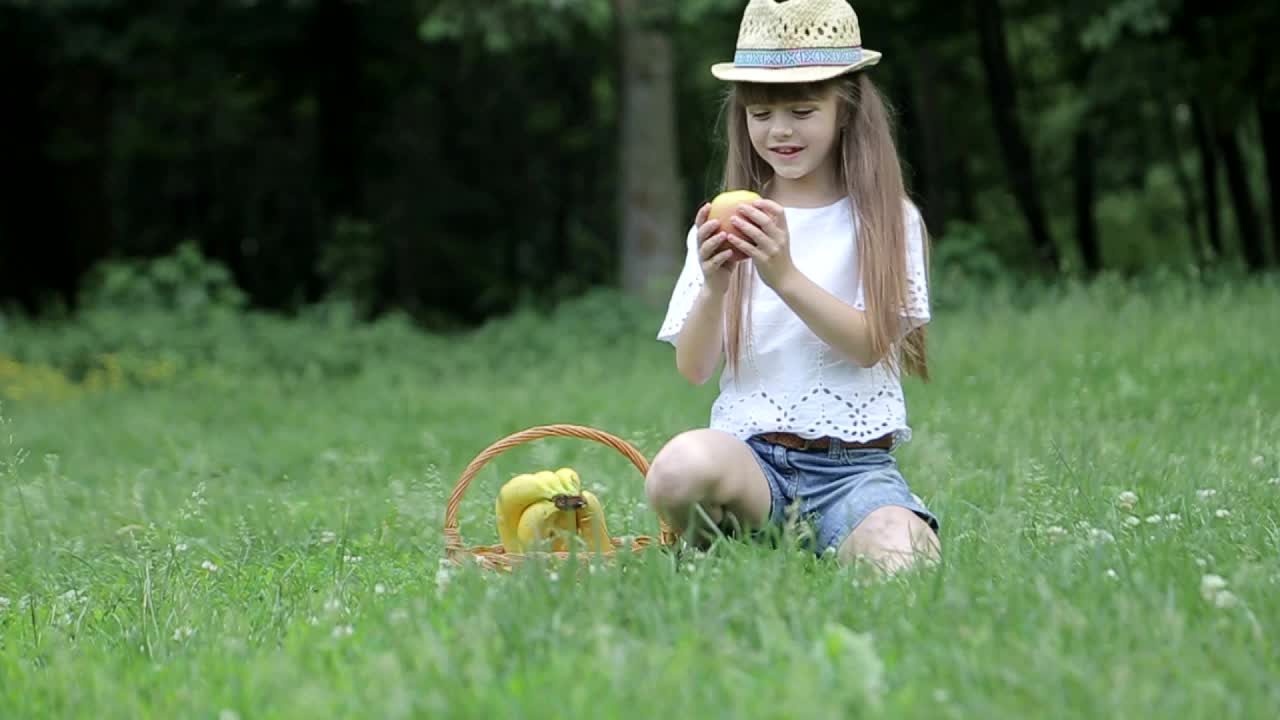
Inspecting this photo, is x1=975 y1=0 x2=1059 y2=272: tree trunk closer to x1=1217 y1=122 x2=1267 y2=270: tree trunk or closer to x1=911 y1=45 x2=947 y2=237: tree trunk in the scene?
x1=911 y1=45 x2=947 y2=237: tree trunk

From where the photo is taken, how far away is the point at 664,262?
52.7 ft

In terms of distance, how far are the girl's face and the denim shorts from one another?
733mm

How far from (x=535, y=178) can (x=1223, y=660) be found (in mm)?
25721

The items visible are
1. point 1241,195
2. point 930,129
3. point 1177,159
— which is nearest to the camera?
point 930,129

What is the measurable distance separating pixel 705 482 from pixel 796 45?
114 cm

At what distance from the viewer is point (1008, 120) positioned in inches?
775

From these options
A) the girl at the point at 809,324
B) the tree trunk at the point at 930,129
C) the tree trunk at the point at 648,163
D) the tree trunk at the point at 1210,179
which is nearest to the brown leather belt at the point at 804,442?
the girl at the point at 809,324

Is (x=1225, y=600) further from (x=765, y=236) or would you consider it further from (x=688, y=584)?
(x=765, y=236)

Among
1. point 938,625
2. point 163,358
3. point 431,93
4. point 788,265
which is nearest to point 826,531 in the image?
point 788,265

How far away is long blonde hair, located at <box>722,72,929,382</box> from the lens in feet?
13.1

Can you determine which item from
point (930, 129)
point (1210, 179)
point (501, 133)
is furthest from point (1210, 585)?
point (501, 133)

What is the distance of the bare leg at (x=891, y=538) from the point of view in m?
3.59

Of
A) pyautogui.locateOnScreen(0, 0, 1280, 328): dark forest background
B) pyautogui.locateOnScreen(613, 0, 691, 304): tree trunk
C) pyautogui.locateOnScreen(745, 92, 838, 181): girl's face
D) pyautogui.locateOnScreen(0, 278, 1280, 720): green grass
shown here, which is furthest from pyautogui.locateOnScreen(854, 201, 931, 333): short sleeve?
pyautogui.locateOnScreen(613, 0, 691, 304): tree trunk

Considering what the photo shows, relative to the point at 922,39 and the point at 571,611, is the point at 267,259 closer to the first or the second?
the point at 922,39
